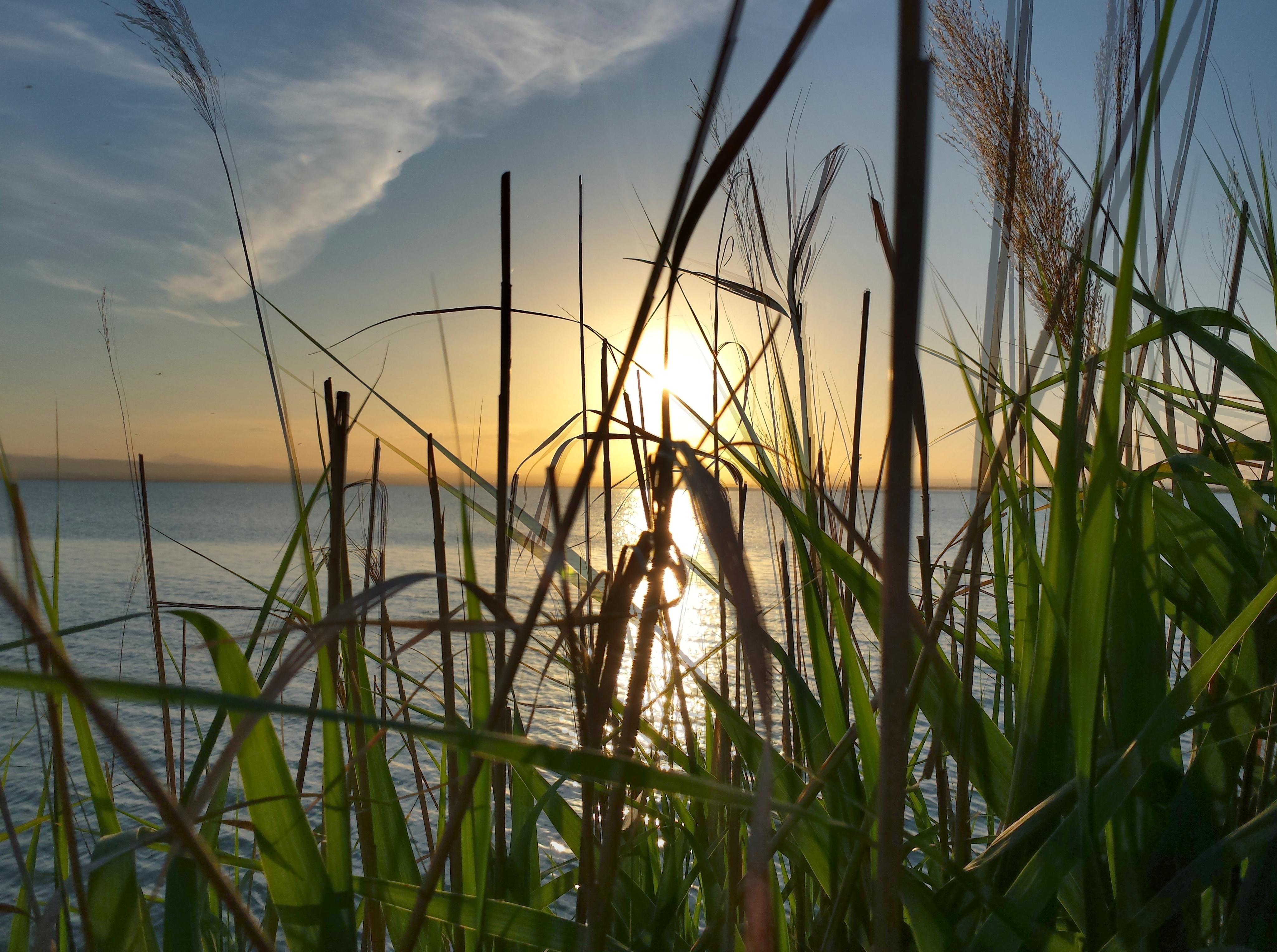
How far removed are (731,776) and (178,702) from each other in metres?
0.70

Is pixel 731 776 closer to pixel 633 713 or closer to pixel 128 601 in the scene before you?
pixel 633 713

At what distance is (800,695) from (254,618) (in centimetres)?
288

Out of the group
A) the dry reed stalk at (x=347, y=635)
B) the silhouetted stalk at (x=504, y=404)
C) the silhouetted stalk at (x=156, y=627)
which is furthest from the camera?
the silhouetted stalk at (x=156, y=627)

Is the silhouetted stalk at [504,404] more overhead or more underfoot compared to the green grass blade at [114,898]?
more overhead

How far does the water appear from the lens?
855mm

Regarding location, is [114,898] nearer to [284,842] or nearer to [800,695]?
[284,842]

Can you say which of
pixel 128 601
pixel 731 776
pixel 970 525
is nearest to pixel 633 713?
pixel 970 525

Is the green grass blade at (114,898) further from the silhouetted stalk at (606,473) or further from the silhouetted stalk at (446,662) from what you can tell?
the silhouetted stalk at (606,473)

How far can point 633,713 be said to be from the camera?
0.40 meters

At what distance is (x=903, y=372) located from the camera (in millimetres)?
254

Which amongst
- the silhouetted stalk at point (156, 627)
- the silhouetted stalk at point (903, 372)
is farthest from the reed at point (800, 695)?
the silhouetted stalk at point (156, 627)

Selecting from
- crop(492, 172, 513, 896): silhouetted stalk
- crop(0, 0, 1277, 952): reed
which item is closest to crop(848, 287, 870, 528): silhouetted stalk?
crop(0, 0, 1277, 952): reed

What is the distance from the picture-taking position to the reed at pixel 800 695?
0.28 meters

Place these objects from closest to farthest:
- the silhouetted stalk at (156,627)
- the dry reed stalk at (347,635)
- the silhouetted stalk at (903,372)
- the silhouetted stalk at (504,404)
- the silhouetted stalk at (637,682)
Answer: the silhouetted stalk at (903,372)
the silhouetted stalk at (637,682)
the silhouetted stalk at (504,404)
the dry reed stalk at (347,635)
the silhouetted stalk at (156,627)
